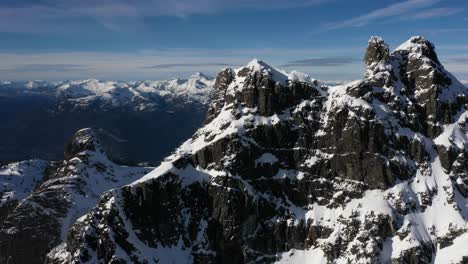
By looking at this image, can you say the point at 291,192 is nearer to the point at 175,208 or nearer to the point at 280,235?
the point at 280,235

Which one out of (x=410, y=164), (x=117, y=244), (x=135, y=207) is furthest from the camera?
(x=410, y=164)

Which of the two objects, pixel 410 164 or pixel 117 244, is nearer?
pixel 117 244

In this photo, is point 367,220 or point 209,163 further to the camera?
point 209,163

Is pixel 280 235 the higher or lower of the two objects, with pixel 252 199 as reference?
lower

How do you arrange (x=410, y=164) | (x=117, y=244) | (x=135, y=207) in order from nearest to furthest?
1. (x=117, y=244)
2. (x=135, y=207)
3. (x=410, y=164)

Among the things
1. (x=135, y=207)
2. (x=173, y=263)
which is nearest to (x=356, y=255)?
(x=173, y=263)

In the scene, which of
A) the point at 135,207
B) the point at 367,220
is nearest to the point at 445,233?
the point at 367,220

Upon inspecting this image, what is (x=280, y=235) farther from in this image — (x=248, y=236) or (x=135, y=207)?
(x=135, y=207)

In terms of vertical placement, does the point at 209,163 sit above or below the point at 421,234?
above

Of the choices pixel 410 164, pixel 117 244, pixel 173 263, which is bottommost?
pixel 173 263
